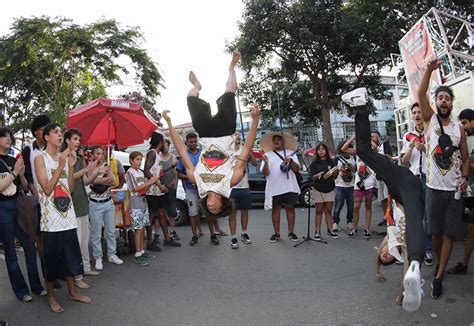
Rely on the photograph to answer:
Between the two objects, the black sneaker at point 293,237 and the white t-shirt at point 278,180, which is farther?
the black sneaker at point 293,237

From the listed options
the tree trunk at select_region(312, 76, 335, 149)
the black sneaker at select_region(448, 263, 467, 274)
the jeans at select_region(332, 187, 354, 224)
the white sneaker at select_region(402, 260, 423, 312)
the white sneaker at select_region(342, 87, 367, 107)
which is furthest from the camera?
the tree trunk at select_region(312, 76, 335, 149)

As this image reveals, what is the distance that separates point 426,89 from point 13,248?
4.52m

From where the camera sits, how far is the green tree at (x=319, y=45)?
14000mm

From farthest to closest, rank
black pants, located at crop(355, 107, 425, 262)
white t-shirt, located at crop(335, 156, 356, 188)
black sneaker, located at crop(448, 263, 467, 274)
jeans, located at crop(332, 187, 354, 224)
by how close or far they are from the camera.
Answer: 1. jeans, located at crop(332, 187, 354, 224)
2. white t-shirt, located at crop(335, 156, 356, 188)
3. black sneaker, located at crop(448, 263, 467, 274)
4. black pants, located at crop(355, 107, 425, 262)

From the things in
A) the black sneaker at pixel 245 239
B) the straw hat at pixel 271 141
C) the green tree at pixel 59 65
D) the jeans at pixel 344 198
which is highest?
the green tree at pixel 59 65

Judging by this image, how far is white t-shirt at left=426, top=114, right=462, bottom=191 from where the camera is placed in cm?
392

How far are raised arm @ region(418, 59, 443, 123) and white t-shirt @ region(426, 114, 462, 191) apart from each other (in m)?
0.09

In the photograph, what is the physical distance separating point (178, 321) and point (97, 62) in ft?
46.2

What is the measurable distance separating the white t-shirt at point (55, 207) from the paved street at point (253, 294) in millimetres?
880

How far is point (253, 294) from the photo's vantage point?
4.24 metres

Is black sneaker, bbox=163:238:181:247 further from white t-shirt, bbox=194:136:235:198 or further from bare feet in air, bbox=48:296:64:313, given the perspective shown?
bare feet in air, bbox=48:296:64:313

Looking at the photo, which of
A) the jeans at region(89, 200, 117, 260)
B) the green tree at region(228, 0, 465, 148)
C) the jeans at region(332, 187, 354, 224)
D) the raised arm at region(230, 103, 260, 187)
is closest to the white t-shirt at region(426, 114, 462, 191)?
the raised arm at region(230, 103, 260, 187)

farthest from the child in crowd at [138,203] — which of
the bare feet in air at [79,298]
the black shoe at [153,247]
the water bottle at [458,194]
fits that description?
the water bottle at [458,194]

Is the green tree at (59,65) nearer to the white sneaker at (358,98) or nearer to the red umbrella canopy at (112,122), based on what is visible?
the red umbrella canopy at (112,122)
